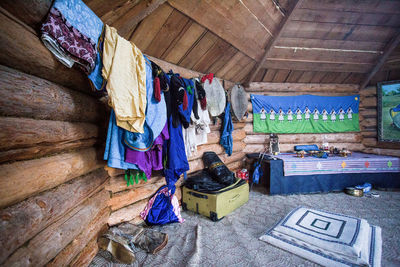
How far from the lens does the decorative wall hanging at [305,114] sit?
4727 millimetres

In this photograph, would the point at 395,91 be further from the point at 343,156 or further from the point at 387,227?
the point at 387,227

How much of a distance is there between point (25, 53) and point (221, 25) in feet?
8.34

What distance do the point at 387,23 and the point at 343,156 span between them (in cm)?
286

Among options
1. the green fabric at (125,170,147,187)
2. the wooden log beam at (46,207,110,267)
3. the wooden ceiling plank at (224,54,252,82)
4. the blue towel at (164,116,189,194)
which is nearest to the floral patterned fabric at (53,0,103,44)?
the blue towel at (164,116,189,194)

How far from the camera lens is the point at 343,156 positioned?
422cm

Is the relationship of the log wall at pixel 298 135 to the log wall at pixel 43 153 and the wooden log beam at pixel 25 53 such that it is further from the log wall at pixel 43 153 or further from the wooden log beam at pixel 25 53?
the wooden log beam at pixel 25 53

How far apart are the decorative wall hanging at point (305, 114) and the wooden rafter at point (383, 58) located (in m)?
0.43

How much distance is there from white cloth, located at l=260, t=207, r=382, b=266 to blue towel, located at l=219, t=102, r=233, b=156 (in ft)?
6.07

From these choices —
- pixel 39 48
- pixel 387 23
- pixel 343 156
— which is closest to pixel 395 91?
pixel 387 23

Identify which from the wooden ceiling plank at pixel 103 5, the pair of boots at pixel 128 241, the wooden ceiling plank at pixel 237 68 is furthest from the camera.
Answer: the wooden ceiling plank at pixel 237 68

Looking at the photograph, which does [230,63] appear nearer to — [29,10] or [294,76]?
[294,76]

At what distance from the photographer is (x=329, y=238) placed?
2199 mm

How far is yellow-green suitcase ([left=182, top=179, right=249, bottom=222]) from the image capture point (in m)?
2.75

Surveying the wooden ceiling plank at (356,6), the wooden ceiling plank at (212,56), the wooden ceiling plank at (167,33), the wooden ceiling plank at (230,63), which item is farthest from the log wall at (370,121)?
the wooden ceiling plank at (167,33)
